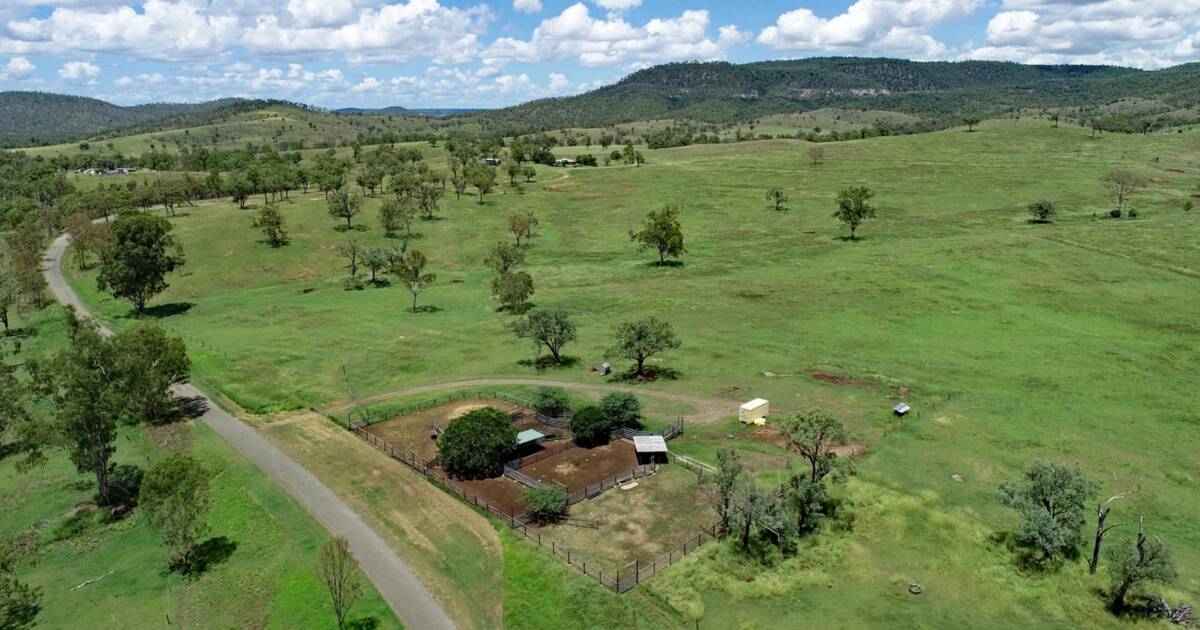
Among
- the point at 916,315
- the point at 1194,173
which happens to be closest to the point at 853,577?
the point at 916,315

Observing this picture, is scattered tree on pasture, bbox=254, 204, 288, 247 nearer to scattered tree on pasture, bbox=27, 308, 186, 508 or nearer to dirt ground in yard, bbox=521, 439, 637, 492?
scattered tree on pasture, bbox=27, 308, 186, 508

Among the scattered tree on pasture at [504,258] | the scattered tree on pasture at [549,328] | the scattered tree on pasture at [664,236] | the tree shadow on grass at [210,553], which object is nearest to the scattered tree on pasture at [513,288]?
the scattered tree on pasture at [504,258]

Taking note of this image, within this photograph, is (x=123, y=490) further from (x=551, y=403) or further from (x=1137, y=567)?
(x=1137, y=567)

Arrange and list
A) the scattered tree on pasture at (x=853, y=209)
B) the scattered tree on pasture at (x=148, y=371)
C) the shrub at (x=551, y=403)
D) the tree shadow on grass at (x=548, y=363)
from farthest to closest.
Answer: the scattered tree on pasture at (x=853, y=209), the tree shadow on grass at (x=548, y=363), the shrub at (x=551, y=403), the scattered tree on pasture at (x=148, y=371)

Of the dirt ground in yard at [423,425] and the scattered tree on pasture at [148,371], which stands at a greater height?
the scattered tree on pasture at [148,371]

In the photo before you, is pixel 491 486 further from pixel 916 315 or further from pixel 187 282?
pixel 187 282

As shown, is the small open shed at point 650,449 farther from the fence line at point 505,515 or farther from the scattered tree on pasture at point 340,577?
the scattered tree on pasture at point 340,577

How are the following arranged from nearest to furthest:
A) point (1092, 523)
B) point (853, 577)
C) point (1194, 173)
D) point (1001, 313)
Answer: point (853, 577) → point (1092, 523) → point (1001, 313) → point (1194, 173)
